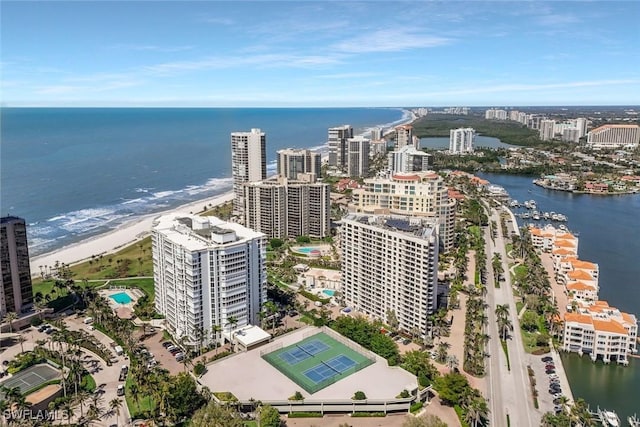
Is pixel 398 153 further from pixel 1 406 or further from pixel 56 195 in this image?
pixel 1 406

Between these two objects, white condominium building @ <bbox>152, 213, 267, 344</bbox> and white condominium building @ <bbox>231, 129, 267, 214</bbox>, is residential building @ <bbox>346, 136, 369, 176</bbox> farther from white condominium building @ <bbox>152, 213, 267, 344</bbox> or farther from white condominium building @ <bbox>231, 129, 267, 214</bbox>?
white condominium building @ <bbox>152, 213, 267, 344</bbox>

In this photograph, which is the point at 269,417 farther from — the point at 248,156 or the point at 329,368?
the point at 248,156

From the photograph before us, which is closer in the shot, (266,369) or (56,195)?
(266,369)

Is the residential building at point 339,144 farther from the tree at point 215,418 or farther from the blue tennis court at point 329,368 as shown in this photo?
the tree at point 215,418

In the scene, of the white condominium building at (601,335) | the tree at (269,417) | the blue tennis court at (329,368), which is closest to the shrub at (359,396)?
the blue tennis court at (329,368)

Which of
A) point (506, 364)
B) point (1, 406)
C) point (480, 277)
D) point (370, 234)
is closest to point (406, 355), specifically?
point (506, 364)
